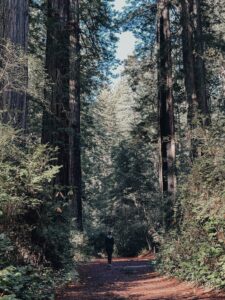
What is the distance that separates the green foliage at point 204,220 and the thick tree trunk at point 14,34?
4.44 m

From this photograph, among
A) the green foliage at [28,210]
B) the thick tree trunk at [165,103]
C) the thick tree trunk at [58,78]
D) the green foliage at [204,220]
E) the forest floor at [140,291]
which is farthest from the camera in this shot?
the thick tree trunk at [165,103]

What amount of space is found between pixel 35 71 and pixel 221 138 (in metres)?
5.12

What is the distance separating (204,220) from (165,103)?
8721 millimetres

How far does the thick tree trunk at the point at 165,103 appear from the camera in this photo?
1745cm

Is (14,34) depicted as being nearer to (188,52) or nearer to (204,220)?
(204,220)

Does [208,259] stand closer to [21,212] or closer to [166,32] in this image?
[21,212]

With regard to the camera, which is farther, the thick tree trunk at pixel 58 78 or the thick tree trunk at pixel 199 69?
the thick tree trunk at pixel 199 69

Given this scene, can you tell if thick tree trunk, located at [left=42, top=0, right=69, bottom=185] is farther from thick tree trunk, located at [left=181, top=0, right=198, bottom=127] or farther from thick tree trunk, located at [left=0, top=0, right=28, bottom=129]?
thick tree trunk, located at [left=181, top=0, right=198, bottom=127]

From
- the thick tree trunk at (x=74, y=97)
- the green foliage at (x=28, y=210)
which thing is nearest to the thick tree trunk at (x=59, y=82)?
the thick tree trunk at (x=74, y=97)

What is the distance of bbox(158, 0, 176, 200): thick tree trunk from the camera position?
17453 mm

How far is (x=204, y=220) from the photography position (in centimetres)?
1024

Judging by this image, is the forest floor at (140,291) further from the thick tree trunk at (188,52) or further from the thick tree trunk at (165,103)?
the thick tree trunk at (188,52)

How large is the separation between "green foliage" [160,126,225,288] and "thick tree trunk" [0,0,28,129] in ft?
14.6

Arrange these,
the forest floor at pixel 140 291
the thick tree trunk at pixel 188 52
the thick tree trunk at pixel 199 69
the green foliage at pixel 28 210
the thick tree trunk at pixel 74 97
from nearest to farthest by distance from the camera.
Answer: the green foliage at pixel 28 210 → the forest floor at pixel 140 291 → the thick tree trunk at pixel 74 97 → the thick tree trunk at pixel 199 69 → the thick tree trunk at pixel 188 52
